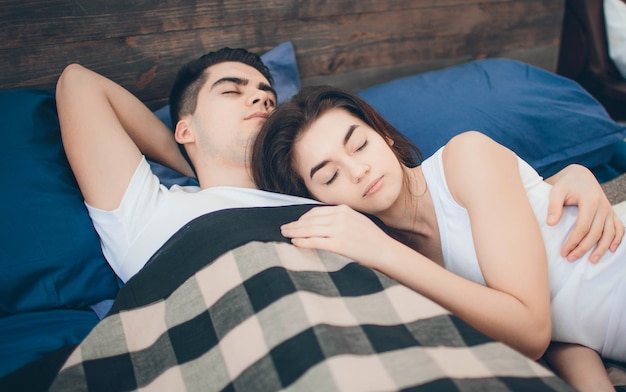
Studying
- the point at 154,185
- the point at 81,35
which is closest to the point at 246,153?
the point at 154,185

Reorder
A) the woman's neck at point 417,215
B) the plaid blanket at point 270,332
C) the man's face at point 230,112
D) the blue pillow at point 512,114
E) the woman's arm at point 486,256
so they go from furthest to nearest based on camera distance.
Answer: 1. the blue pillow at point 512,114
2. the man's face at point 230,112
3. the woman's neck at point 417,215
4. the woman's arm at point 486,256
5. the plaid blanket at point 270,332

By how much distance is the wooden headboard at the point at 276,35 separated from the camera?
1487 millimetres

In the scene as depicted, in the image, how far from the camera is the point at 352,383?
0.70 meters

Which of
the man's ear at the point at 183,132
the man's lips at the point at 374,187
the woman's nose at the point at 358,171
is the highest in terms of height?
the man's ear at the point at 183,132

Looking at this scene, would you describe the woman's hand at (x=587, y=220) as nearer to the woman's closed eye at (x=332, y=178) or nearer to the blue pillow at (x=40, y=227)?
the woman's closed eye at (x=332, y=178)

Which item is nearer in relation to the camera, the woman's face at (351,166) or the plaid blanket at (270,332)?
the plaid blanket at (270,332)

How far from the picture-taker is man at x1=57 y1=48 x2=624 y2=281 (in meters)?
1.12

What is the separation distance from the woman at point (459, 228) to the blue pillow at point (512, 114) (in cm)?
41

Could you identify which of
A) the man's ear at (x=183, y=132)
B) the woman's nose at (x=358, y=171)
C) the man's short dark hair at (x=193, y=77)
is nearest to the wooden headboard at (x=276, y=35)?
the man's short dark hair at (x=193, y=77)

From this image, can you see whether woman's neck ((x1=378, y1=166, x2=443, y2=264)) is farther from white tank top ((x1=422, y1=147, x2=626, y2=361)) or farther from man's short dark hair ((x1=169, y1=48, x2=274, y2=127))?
man's short dark hair ((x1=169, y1=48, x2=274, y2=127))

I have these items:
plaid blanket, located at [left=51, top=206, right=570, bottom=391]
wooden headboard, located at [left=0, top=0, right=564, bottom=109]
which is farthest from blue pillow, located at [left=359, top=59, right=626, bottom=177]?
plaid blanket, located at [left=51, top=206, right=570, bottom=391]

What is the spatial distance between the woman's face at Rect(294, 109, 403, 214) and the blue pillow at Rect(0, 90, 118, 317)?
23.3 inches

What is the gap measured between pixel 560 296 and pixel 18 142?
136 centimetres

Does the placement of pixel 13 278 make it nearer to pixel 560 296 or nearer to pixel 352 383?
pixel 352 383
